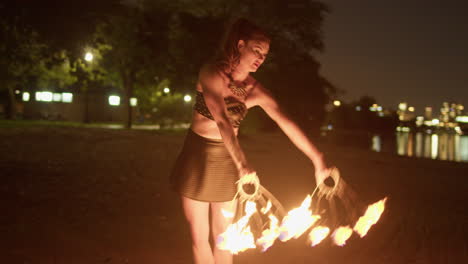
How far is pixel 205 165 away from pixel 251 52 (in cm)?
81

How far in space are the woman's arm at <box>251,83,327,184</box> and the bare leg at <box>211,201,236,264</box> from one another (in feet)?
2.12

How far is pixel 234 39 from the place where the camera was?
2734mm

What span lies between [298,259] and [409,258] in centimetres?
135

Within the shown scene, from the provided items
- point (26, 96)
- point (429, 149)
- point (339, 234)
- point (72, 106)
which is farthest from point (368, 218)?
point (26, 96)

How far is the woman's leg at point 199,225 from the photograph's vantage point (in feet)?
9.62

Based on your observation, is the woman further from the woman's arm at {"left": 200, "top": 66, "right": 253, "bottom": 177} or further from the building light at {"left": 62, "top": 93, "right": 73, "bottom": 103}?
the building light at {"left": 62, "top": 93, "right": 73, "bottom": 103}

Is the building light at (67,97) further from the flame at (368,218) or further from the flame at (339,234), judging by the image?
the flame at (368,218)

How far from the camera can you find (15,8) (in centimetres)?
860

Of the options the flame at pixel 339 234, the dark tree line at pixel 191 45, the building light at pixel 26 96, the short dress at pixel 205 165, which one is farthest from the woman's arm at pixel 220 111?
the building light at pixel 26 96

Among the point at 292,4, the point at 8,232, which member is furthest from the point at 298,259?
the point at 292,4

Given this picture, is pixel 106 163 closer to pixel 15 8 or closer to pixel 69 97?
pixel 15 8

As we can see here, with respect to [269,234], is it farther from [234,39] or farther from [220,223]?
[234,39]

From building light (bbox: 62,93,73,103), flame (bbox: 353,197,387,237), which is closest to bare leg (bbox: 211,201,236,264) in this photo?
flame (bbox: 353,197,387,237)

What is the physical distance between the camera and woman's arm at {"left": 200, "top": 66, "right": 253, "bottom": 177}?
8.23ft
